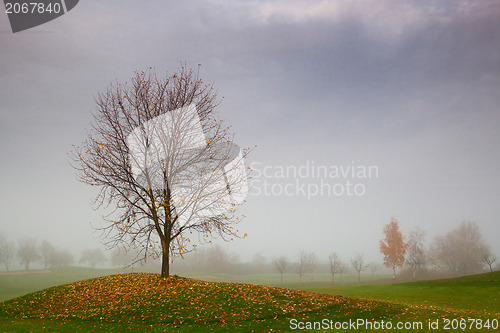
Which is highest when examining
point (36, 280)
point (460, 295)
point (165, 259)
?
point (165, 259)

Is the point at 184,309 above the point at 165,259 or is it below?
below

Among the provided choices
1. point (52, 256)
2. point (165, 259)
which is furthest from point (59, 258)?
point (165, 259)

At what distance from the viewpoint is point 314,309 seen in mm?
20797

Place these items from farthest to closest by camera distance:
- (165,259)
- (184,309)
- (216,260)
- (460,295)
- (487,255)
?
(216,260) < (487,255) < (460,295) < (165,259) < (184,309)

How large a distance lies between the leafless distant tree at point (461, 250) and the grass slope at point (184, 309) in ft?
229

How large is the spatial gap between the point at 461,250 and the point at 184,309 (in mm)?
84049

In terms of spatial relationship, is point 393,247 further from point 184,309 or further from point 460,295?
point 184,309

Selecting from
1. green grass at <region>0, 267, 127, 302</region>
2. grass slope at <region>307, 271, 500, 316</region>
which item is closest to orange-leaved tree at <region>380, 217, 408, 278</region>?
grass slope at <region>307, 271, 500, 316</region>

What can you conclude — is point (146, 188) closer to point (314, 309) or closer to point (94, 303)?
point (94, 303)

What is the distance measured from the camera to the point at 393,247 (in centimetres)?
7450

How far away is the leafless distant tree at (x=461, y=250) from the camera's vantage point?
79000 millimetres

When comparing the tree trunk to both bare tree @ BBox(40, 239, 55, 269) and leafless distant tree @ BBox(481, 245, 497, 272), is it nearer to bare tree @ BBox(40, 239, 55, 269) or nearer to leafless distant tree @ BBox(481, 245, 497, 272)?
leafless distant tree @ BBox(481, 245, 497, 272)

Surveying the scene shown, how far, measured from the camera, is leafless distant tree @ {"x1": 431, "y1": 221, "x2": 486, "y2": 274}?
79.0 meters

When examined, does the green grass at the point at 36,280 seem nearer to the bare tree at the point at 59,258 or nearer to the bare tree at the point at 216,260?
the bare tree at the point at 59,258
